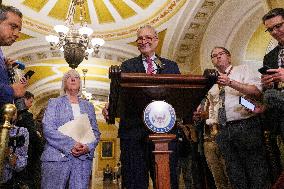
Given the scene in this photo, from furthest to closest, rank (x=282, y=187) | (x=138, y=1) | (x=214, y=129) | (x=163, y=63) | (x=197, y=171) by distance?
(x=138, y=1) < (x=197, y=171) < (x=214, y=129) < (x=163, y=63) < (x=282, y=187)

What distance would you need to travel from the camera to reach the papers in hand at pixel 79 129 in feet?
8.24

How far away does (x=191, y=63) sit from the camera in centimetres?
943

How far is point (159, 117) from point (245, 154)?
4.25 ft

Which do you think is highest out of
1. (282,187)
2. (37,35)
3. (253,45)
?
(37,35)

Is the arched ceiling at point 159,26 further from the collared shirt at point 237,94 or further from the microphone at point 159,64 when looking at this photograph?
the microphone at point 159,64

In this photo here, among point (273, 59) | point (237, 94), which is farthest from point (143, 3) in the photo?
point (273, 59)

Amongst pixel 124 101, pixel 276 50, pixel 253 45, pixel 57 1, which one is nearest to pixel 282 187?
pixel 124 101

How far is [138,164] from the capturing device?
1.63 meters

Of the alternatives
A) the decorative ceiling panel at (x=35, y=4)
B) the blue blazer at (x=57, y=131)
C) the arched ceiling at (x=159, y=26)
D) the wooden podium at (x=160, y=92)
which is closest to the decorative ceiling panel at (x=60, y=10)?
the arched ceiling at (x=159, y=26)

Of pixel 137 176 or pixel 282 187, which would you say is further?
pixel 137 176

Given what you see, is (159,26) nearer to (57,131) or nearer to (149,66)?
(57,131)

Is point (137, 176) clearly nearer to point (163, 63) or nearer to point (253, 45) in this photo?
point (163, 63)

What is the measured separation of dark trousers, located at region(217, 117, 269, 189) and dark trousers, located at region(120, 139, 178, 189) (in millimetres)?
1006

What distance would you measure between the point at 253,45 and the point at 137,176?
23.2ft
